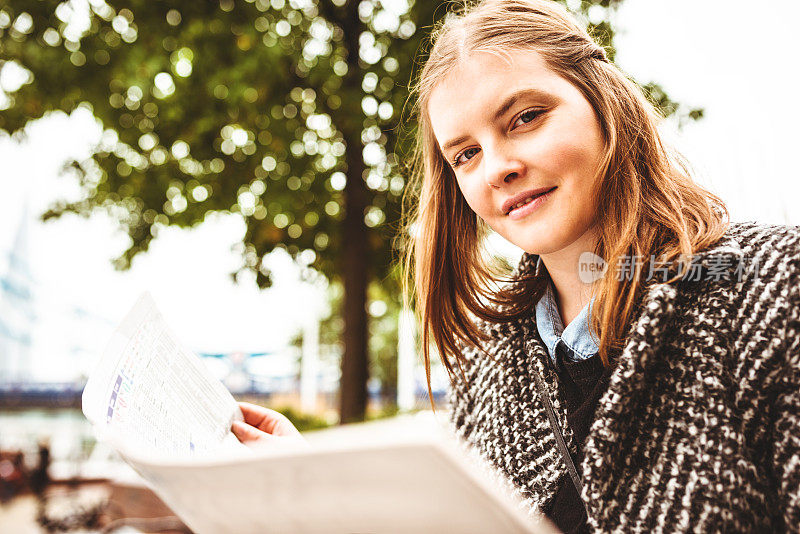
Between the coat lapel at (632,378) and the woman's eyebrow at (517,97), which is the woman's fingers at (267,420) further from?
the woman's eyebrow at (517,97)

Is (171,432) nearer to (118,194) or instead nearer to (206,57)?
(206,57)

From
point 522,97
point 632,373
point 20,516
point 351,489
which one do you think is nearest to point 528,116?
point 522,97

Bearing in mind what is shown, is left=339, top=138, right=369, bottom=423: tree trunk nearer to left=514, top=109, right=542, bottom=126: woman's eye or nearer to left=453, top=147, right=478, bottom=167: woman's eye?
left=453, top=147, right=478, bottom=167: woman's eye

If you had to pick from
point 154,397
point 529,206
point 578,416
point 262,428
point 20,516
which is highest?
point 529,206

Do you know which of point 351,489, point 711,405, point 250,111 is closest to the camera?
point 351,489

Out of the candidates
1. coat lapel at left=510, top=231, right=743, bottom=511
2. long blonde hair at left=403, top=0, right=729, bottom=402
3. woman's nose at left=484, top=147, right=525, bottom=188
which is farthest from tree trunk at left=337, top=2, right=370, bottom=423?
coat lapel at left=510, top=231, right=743, bottom=511

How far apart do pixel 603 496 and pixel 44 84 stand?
4.73 meters

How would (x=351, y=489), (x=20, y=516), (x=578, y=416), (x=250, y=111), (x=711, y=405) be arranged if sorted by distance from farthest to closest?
(x=20, y=516) < (x=250, y=111) < (x=578, y=416) < (x=711, y=405) < (x=351, y=489)

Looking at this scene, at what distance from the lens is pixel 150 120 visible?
16.8 feet

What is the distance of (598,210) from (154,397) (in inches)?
33.9

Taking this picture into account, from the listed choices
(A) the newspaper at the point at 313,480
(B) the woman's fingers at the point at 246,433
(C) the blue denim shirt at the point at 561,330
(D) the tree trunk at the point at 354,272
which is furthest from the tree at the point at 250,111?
(A) the newspaper at the point at 313,480

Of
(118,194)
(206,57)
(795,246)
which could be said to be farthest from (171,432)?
(118,194)

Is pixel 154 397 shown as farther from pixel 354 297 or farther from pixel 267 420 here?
pixel 354 297

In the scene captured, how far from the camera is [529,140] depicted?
3.86ft
